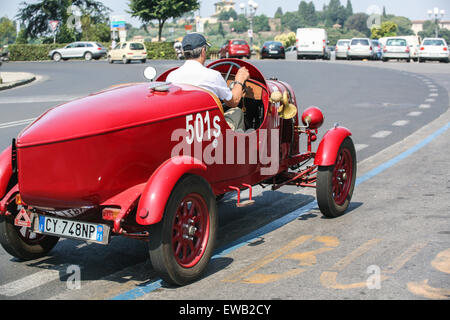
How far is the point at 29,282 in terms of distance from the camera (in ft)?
15.4

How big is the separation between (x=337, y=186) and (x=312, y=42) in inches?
1658

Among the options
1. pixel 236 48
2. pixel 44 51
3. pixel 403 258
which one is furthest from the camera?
pixel 44 51

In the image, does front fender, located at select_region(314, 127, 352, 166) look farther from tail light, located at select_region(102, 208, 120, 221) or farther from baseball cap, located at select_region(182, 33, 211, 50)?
tail light, located at select_region(102, 208, 120, 221)

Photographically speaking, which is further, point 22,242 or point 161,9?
point 161,9

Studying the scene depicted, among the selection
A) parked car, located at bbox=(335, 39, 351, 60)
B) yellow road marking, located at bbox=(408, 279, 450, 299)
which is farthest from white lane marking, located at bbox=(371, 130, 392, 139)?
parked car, located at bbox=(335, 39, 351, 60)

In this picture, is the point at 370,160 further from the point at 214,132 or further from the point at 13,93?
the point at 13,93

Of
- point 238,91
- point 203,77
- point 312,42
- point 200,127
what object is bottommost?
point 200,127

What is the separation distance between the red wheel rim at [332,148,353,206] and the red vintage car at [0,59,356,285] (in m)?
1.48

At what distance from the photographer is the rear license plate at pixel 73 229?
4312mm

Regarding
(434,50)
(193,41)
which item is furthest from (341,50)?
(193,41)

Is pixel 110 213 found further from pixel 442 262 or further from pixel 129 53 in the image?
pixel 129 53

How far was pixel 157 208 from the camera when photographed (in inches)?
166

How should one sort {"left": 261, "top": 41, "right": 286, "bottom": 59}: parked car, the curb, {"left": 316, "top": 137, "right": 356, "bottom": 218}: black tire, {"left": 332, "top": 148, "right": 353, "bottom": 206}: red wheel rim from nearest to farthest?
{"left": 316, "top": 137, "right": 356, "bottom": 218}: black tire < {"left": 332, "top": 148, "right": 353, "bottom": 206}: red wheel rim < the curb < {"left": 261, "top": 41, "right": 286, "bottom": 59}: parked car

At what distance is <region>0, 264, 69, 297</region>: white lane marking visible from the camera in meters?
4.50
